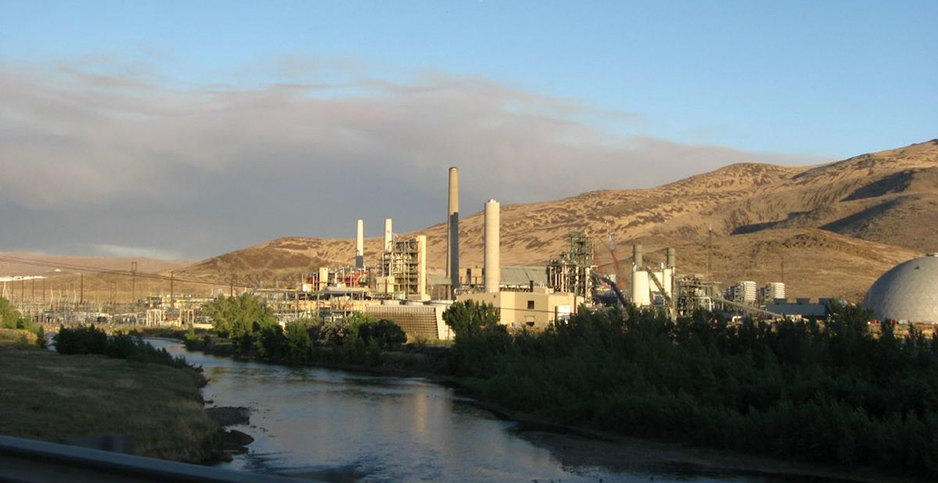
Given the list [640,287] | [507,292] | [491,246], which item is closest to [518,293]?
[507,292]

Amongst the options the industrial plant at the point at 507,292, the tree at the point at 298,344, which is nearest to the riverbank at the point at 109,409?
the tree at the point at 298,344

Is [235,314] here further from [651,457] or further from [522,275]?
[651,457]

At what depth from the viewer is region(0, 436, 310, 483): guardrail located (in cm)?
544

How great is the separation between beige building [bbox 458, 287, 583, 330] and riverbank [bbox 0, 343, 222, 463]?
4675 cm

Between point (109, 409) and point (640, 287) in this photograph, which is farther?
point (640, 287)

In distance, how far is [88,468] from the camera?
593 centimetres

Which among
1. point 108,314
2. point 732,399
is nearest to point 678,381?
point 732,399

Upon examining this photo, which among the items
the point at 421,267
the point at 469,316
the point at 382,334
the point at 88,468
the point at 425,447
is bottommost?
the point at 425,447

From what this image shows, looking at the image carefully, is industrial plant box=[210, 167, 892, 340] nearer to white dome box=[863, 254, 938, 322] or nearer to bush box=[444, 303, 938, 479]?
white dome box=[863, 254, 938, 322]

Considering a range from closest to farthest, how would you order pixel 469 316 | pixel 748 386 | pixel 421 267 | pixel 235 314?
1. pixel 748 386
2. pixel 469 316
3. pixel 235 314
4. pixel 421 267

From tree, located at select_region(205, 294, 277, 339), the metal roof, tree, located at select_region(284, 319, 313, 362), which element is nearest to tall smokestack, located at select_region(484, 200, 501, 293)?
tree, located at select_region(205, 294, 277, 339)

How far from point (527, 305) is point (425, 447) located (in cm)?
6081

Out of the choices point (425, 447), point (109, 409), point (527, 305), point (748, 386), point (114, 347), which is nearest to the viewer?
point (109, 409)

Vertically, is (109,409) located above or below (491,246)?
below
